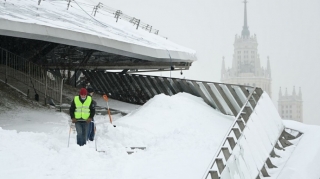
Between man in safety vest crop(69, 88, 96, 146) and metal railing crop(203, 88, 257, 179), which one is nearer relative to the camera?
metal railing crop(203, 88, 257, 179)

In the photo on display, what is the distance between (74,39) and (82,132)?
7.44 metres

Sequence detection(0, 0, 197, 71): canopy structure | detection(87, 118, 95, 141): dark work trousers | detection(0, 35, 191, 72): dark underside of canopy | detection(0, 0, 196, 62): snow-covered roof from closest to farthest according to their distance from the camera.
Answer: detection(87, 118, 95, 141): dark work trousers < detection(0, 0, 196, 62): snow-covered roof < detection(0, 0, 197, 71): canopy structure < detection(0, 35, 191, 72): dark underside of canopy

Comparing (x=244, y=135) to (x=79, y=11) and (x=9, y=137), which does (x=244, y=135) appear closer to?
(x=9, y=137)

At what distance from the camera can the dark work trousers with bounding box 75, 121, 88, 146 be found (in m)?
13.2

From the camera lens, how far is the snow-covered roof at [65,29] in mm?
18328

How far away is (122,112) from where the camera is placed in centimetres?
2430

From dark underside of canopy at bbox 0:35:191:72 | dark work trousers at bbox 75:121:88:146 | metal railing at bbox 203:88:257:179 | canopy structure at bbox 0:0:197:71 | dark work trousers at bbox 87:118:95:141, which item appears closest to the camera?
metal railing at bbox 203:88:257:179

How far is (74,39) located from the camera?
785 inches

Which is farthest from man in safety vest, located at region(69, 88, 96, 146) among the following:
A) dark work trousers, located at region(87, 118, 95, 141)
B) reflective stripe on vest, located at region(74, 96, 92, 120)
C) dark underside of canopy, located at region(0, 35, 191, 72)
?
dark underside of canopy, located at region(0, 35, 191, 72)

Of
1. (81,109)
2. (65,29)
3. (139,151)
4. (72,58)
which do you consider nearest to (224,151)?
(139,151)

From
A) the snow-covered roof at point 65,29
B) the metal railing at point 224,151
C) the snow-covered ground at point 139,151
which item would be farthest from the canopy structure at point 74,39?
the metal railing at point 224,151

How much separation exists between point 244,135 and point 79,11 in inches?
743

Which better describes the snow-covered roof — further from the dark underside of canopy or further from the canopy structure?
the dark underside of canopy

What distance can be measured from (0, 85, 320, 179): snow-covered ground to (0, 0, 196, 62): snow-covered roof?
315 centimetres
